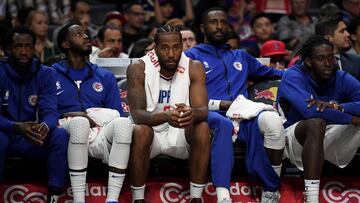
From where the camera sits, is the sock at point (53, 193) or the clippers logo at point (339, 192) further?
the clippers logo at point (339, 192)

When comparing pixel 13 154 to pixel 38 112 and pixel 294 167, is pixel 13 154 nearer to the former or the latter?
pixel 38 112

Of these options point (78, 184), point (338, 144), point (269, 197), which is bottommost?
point (269, 197)

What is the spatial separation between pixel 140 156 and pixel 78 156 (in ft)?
1.56

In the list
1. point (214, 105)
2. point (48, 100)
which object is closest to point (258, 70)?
point (214, 105)

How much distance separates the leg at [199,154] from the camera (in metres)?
6.89

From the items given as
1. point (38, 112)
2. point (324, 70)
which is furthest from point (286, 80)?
point (38, 112)

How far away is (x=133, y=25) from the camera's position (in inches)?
435

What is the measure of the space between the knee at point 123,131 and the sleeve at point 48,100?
1.76 ft

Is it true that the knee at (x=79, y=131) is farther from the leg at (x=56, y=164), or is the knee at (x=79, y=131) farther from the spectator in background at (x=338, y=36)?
the spectator in background at (x=338, y=36)

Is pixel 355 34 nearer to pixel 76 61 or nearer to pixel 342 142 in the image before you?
pixel 342 142

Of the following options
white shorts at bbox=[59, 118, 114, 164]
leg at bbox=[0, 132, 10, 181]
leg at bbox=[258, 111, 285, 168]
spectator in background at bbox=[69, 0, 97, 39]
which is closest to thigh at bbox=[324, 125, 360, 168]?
leg at bbox=[258, 111, 285, 168]

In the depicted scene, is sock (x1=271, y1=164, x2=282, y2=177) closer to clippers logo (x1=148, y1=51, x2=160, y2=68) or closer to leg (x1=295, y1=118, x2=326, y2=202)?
leg (x1=295, y1=118, x2=326, y2=202)

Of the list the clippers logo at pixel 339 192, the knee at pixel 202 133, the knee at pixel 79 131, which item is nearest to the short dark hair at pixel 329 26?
the clippers logo at pixel 339 192

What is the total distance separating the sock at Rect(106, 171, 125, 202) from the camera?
6.92 metres
